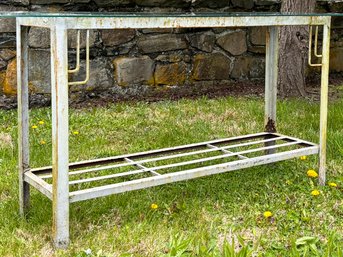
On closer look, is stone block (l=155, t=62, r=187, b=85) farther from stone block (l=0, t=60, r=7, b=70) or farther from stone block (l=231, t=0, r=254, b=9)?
stone block (l=0, t=60, r=7, b=70)

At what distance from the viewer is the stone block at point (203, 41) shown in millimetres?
6078

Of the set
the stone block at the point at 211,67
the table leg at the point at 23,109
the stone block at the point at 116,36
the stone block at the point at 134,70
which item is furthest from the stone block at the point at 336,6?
the table leg at the point at 23,109

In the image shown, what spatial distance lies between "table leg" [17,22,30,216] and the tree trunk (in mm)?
3290

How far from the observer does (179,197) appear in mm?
3326

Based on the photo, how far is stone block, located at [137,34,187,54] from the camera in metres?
5.80

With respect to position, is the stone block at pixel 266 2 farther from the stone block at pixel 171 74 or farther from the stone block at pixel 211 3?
the stone block at pixel 171 74

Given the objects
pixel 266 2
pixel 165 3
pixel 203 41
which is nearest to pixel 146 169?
pixel 165 3

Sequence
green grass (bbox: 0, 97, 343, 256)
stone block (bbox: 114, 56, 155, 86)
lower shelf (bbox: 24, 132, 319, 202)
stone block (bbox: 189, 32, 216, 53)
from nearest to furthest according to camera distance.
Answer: green grass (bbox: 0, 97, 343, 256) → lower shelf (bbox: 24, 132, 319, 202) → stone block (bbox: 114, 56, 155, 86) → stone block (bbox: 189, 32, 216, 53)

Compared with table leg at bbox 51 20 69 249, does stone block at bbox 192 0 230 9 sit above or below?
above

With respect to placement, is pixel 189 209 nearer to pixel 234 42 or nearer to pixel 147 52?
pixel 147 52

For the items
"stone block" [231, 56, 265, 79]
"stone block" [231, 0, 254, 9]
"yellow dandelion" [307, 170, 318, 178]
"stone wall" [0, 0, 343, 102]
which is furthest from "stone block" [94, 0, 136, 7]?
"yellow dandelion" [307, 170, 318, 178]

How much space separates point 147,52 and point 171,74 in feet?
1.08

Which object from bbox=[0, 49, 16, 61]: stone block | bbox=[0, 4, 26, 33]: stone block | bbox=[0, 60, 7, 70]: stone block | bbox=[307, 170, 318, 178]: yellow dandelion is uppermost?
bbox=[0, 4, 26, 33]: stone block

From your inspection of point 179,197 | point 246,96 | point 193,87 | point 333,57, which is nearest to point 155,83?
point 193,87
